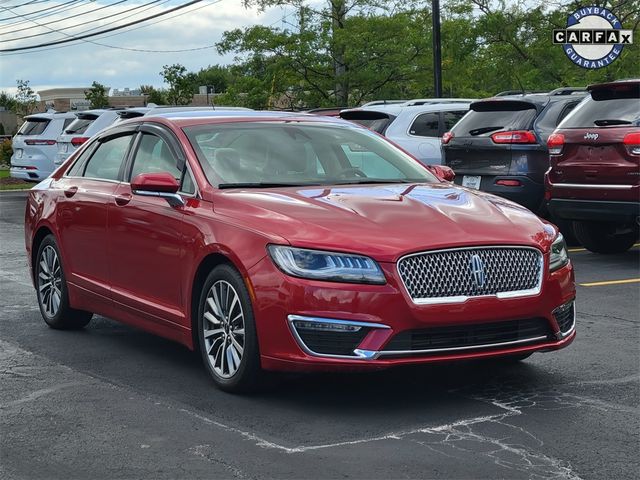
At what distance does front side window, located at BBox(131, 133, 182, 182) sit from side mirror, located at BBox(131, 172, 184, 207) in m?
0.24

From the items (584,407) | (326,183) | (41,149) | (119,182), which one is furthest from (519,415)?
(41,149)

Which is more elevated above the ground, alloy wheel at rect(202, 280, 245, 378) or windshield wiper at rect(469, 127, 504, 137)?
windshield wiper at rect(469, 127, 504, 137)

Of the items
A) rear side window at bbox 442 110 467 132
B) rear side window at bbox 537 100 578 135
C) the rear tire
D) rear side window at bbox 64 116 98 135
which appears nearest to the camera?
the rear tire

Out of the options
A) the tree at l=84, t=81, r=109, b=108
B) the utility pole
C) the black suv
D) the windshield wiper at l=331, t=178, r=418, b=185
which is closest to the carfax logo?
the utility pole

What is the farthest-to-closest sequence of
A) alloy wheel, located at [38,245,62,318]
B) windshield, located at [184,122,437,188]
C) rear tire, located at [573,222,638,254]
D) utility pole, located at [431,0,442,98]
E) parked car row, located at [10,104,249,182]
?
utility pole, located at [431,0,442,98]
parked car row, located at [10,104,249,182]
rear tire, located at [573,222,638,254]
alloy wheel, located at [38,245,62,318]
windshield, located at [184,122,437,188]

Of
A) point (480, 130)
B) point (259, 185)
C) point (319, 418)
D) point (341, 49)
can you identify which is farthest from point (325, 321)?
point (341, 49)

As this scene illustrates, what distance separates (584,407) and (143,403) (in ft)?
7.79

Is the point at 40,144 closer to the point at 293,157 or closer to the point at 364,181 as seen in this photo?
the point at 293,157

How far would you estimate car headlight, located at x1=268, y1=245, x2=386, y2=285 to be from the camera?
5934 millimetres

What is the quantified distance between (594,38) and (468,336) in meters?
16.5

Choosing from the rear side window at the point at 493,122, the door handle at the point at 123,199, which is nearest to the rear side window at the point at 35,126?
the rear side window at the point at 493,122

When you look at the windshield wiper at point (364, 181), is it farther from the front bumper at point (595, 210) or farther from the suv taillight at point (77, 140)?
the suv taillight at point (77, 140)

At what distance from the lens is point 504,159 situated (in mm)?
13758

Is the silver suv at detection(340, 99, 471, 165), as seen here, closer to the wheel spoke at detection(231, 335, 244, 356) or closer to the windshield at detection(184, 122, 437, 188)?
the windshield at detection(184, 122, 437, 188)
